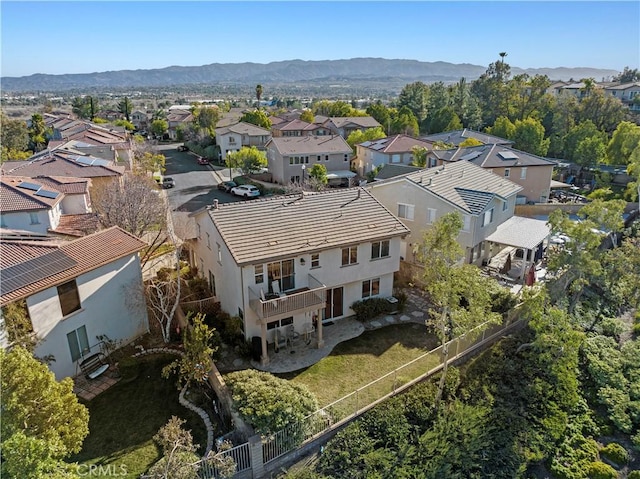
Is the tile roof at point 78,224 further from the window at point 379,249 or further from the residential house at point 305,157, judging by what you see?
the residential house at point 305,157

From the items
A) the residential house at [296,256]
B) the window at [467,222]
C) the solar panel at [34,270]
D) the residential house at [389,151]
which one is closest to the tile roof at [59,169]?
the residential house at [296,256]

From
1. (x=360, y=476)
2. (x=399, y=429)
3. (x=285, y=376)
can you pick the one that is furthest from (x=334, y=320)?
(x=360, y=476)

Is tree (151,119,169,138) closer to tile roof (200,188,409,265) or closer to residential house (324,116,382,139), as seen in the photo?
residential house (324,116,382,139)

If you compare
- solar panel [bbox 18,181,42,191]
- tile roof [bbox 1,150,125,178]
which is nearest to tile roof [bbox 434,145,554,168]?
tile roof [bbox 1,150,125,178]

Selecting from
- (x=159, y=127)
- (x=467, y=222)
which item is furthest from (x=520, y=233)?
(x=159, y=127)

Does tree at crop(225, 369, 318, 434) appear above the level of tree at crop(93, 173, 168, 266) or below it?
below

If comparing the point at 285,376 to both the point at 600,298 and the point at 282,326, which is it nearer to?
the point at 282,326

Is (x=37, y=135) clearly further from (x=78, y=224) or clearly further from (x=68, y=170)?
(x=78, y=224)
